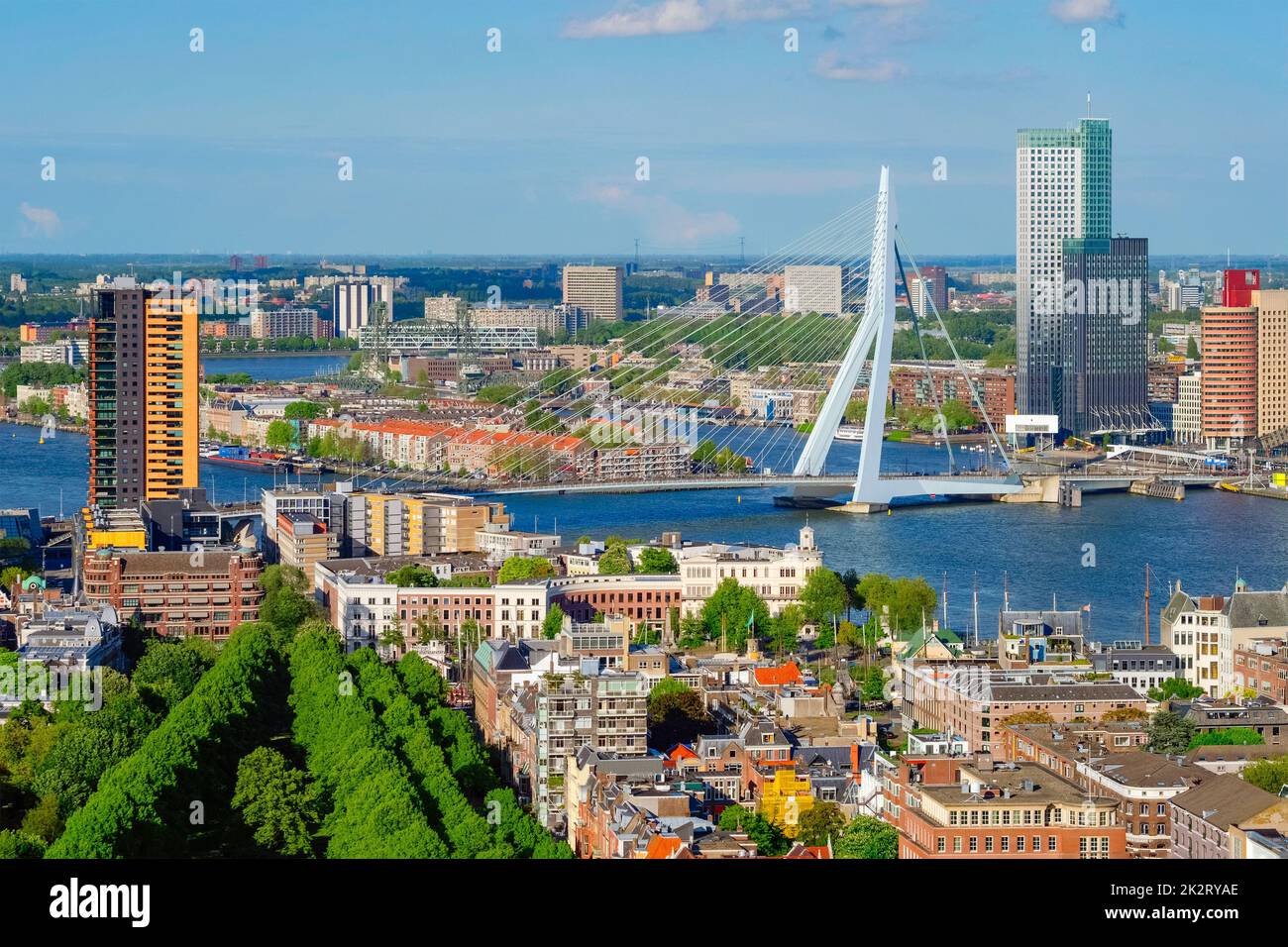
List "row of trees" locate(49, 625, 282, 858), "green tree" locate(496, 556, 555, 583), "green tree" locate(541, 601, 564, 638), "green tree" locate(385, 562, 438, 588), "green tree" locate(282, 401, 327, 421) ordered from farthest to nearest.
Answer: "green tree" locate(282, 401, 327, 421), "green tree" locate(496, 556, 555, 583), "green tree" locate(385, 562, 438, 588), "green tree" locate(541, 601, 564, 638), "row of trees" locate(49, 625, 282, 858)

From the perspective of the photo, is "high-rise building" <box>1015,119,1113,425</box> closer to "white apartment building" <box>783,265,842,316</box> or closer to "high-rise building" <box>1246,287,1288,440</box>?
"white apartment building" <box>783,265,842,316</box>

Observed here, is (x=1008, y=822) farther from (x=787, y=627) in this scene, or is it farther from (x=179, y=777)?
(x=787, y=627)

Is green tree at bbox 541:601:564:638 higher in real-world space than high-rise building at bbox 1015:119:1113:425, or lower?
lower

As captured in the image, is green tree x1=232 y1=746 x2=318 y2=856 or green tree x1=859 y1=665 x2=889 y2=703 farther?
green tree x1=859 y1=665 x2=889 y2=703

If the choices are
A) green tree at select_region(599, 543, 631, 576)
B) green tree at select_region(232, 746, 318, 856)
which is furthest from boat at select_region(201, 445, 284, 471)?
green tree at select_region(232, 746, 318, 856)

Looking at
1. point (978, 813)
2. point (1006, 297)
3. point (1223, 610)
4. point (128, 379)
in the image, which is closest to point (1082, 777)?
point (978, 813)

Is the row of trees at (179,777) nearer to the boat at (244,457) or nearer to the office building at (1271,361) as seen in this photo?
the boat at (244,457)

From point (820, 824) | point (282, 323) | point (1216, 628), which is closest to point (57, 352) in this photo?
point (282, 323)
